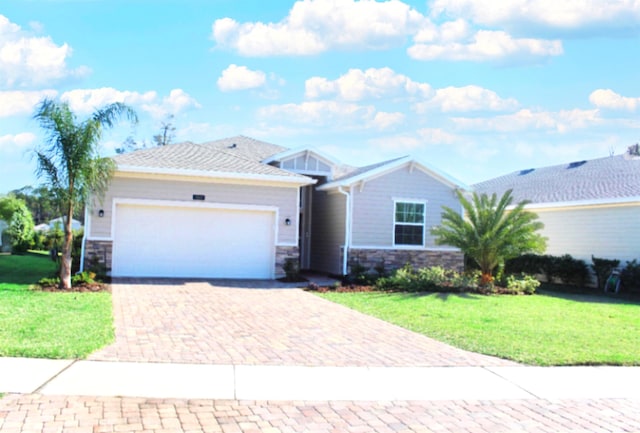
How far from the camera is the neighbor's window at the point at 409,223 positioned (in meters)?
19.3

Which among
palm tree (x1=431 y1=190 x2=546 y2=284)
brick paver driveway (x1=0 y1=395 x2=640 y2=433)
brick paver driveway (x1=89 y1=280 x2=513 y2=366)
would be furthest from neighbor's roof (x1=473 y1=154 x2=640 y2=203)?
brick paver driveway (x1=0 y1=395 x2=640 y2=433)

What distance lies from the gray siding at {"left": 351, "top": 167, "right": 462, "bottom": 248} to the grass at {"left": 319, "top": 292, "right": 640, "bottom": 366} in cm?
378

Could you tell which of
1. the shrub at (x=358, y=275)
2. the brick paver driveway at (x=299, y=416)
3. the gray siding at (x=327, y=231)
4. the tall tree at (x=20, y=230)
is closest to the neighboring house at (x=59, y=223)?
the tall tree at (x=20, y=230)

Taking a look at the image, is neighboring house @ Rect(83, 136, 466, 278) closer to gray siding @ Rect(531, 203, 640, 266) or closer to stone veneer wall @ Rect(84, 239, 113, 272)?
stone veneer wall @ Rect(84, 239, 113, 272)

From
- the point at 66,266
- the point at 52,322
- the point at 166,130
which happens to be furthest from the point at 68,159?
the point at 166,130

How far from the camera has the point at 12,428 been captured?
15.5 feet

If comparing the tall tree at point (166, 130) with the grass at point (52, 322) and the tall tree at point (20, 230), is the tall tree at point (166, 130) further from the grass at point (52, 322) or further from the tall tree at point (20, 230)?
the grass at point (52, 322)

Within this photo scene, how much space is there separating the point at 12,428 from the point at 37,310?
624 centimetres

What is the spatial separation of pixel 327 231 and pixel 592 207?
9.23 m

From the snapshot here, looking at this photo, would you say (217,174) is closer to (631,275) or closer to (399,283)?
(399,283)

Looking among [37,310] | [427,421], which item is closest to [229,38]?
[37,310]

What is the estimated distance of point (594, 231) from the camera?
1945 cm

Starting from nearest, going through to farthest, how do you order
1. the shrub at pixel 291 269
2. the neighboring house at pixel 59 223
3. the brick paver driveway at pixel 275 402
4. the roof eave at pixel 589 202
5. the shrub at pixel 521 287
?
1. the brick paver driveway at pixel 275 402
2. the shrub at pixel 521 287
3. the shrub at pixel 291 269
4. the roof eave at pixel 589 202
5. the neighboring house at pixel 59 223

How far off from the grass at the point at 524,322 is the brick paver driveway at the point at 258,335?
598 millimetres
